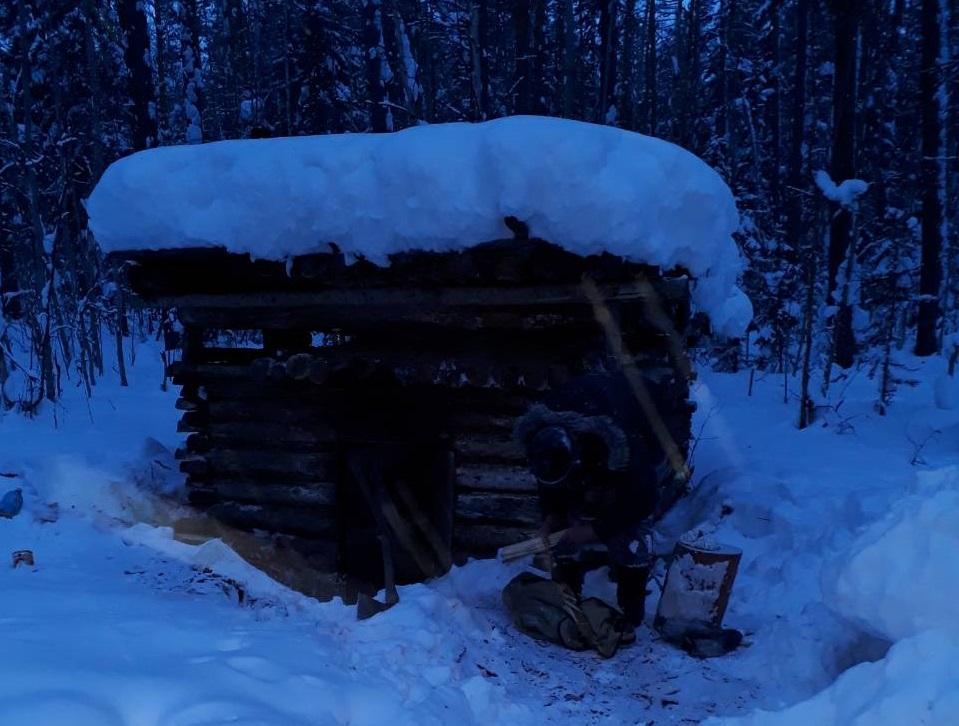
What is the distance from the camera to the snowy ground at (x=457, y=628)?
102 inches

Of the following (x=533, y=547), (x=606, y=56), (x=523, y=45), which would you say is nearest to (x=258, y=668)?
(x=533, y=547)

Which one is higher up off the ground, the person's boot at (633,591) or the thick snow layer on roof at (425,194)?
the thick snow layer on roof at (425,194)

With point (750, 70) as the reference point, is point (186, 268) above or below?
below

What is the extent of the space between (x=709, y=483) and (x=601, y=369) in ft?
7.11

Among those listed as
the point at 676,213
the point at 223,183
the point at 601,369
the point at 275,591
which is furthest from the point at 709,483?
the point at 223,183

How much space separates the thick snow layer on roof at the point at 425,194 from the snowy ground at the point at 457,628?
218 cm

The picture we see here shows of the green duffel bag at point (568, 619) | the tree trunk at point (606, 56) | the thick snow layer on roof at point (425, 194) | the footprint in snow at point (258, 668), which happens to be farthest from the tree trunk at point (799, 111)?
the footprint in snow at point (258, 668)

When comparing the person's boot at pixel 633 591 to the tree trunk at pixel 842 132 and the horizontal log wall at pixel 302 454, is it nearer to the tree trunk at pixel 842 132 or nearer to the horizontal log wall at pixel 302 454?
the horizontal log wall at pixel 302 454

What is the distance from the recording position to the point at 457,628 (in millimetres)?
4328

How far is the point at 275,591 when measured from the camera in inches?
177

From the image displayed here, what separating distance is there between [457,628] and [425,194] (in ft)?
9.18

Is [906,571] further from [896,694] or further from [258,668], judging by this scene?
[258,668]

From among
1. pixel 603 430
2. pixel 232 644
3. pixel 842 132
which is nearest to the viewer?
pixel 232 644

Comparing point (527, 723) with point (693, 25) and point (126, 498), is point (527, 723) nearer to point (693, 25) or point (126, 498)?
point (126, 498)
